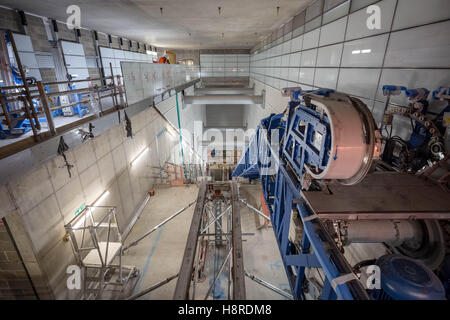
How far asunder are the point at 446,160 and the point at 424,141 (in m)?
0.56

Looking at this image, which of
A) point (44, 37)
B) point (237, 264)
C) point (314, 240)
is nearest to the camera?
point (314, 240)

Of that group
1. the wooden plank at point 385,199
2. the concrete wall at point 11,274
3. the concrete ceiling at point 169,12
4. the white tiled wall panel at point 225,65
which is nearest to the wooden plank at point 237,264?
the wooden plank at point 385,199

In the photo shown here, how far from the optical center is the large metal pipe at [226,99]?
1681 centimetres

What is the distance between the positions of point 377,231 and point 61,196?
6.94 meters

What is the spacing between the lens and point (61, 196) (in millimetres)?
5582

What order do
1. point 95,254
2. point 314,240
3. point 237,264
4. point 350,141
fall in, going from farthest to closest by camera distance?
point 95,254
point 237,264
point 314,240
point 350,141

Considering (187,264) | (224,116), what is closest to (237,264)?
(187,264)

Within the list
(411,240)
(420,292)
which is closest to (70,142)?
(420,292)

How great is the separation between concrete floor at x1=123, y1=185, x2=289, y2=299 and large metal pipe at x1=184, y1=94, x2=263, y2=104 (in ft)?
31.4

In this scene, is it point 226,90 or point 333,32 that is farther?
point 226,90

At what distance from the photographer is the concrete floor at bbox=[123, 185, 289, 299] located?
23.1 ft

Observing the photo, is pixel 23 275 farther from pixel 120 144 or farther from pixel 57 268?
pixel 120 144

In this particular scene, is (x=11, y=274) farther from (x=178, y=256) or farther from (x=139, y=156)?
(x=139, y=156)

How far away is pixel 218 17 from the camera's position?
10.5 metres
